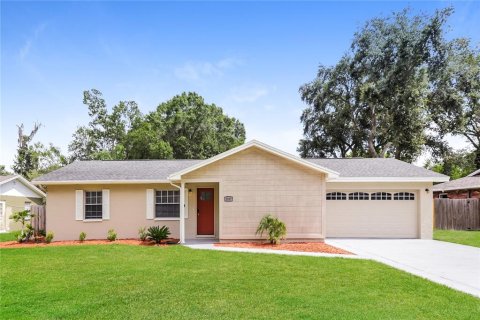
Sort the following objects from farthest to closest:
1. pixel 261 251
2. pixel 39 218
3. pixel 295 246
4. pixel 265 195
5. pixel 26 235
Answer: pixel 39 218 < pixel 26 235 < pixel 265 195 < pixel 295 246 < pixel 261 251

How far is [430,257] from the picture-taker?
Answer: 10.7 metres

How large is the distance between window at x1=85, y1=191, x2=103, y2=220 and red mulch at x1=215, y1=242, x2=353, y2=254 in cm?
592

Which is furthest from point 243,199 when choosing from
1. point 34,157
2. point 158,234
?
point 34,157

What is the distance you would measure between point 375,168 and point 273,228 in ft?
22.1

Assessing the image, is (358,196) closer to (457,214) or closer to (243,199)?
(243,199)

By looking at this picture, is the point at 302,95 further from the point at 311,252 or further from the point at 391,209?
the point at 311,252

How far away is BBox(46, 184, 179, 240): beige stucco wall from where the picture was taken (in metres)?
15.3

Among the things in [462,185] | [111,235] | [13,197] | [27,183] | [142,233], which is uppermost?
[27,183]

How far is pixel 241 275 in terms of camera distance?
8133 millimetres

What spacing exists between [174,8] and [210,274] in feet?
29.5

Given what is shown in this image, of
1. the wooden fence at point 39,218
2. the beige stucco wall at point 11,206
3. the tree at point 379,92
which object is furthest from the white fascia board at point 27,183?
the tree at point 379,92

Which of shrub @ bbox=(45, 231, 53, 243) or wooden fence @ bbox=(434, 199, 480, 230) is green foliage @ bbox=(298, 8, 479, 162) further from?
shrub @ bbox=(45, 231, 53, 243)

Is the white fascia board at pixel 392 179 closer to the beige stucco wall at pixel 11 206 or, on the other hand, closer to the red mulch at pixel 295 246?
the red mulch at pixel 295 246

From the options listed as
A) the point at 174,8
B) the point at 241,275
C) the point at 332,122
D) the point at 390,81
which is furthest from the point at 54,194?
the point at 390,81
